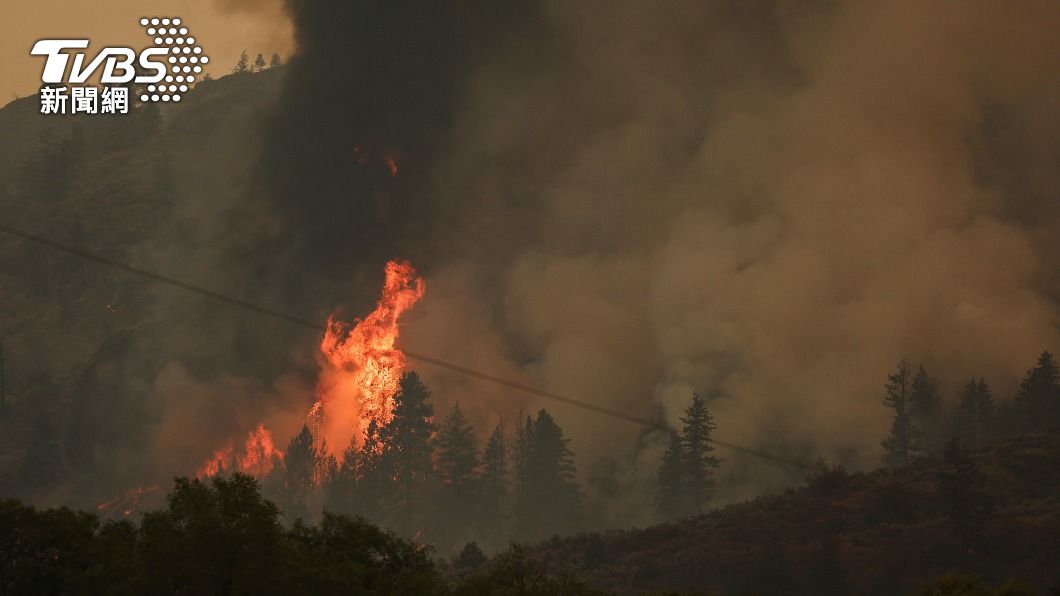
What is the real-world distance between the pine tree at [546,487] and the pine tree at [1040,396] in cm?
5080

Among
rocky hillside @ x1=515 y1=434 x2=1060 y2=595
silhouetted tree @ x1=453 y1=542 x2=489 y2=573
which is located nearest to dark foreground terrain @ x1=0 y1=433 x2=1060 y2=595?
rocky hillside @ x1=515 y1=434 x2=1060 y2=595

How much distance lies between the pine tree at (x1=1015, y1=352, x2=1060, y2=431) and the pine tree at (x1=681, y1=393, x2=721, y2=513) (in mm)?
33860

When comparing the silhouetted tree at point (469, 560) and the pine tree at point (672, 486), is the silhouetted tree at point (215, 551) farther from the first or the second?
the pine tree at point (672, 486)

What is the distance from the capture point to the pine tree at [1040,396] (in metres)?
179

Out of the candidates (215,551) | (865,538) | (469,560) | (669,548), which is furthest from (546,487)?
(215,551)

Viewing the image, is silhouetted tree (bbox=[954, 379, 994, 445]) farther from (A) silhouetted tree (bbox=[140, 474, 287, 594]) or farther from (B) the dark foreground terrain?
(A) silhouetted tree (bbox=[140, 474, 287, 594])

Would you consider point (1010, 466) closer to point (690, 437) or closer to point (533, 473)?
point (690, 437)

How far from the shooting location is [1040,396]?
180 metres

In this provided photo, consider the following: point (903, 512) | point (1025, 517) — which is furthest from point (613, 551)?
point (1025, 517)

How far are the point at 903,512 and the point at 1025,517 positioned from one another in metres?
10.1

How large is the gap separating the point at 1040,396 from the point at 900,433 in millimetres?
15229

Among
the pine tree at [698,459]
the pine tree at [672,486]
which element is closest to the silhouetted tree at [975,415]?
the pine tree at [698,459]

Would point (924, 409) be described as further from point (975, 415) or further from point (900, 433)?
point (900, 433)

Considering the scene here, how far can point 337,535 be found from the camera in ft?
264
